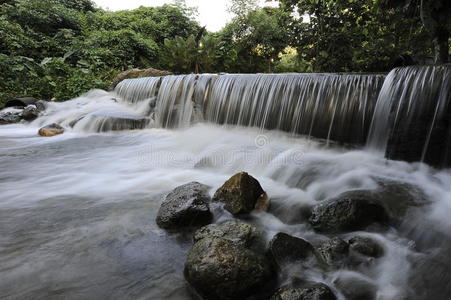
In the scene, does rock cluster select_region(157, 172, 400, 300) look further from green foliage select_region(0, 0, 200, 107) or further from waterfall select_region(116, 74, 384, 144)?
green foliage select_region(0, 0, 200, 107)

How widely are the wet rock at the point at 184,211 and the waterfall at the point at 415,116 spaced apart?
281 cm

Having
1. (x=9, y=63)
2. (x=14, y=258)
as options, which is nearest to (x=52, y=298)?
(x=14, y=258)

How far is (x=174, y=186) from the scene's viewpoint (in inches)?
162

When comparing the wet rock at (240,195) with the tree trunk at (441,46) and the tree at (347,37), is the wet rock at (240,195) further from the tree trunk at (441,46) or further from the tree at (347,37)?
the tree at (347,37)

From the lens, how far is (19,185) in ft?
14.1

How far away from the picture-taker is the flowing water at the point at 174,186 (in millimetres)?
2193

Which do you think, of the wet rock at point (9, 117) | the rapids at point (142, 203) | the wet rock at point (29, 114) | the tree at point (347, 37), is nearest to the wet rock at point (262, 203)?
the rapids at point (142, 203)

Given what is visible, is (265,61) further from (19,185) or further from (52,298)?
(52,298)

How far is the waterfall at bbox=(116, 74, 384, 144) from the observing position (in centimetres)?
489

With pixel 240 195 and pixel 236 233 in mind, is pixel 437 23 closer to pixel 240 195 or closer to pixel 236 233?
pixel 240 195

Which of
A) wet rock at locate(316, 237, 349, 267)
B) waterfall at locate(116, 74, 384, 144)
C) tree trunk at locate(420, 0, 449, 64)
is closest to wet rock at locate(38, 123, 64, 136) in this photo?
waterfall at locate(116, 74, 384, 144)

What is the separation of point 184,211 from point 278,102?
399 centimetres

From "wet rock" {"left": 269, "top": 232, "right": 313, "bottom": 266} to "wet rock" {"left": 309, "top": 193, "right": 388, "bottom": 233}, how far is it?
1.45 feet

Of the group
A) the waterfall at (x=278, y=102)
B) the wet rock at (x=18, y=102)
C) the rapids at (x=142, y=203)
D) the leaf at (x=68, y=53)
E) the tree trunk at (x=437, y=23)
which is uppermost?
the tree trunk at (x=437, y=23)
